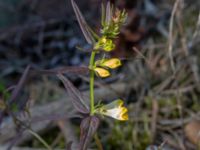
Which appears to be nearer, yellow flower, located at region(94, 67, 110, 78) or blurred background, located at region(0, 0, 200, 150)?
yellow flower, located at region(94, 67, 110, 78)

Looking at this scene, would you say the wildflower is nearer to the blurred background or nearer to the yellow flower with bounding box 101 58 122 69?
the yellow flower with bounding box 101 58 122 69

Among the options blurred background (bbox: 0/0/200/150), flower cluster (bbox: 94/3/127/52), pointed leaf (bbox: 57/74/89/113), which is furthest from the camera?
blurred background (bbox: 0/0/200/150)

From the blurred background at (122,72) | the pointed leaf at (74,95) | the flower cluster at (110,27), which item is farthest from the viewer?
the blurred background at (122,72)

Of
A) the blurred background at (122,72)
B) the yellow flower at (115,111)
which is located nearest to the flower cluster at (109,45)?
the yellow flower at (115,111)

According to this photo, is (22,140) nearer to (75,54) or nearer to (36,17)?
(75,54)

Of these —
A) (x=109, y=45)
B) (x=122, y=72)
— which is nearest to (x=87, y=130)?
(x=109, y=45)

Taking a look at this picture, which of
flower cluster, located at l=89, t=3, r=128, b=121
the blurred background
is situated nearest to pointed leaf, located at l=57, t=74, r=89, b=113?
flower cluster, located at l=89, t=3, r=128, b=121

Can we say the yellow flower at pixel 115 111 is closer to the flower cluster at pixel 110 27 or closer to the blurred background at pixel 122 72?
the flower cluster at pixel 110 27
